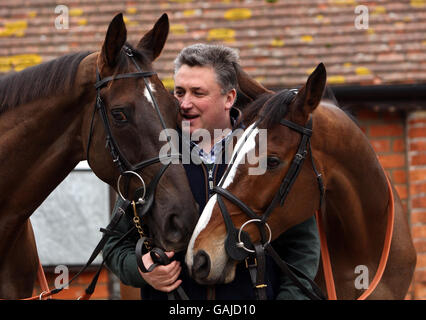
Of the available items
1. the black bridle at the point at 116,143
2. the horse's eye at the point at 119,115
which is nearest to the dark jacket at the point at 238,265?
the black bridle at the point at 116,143

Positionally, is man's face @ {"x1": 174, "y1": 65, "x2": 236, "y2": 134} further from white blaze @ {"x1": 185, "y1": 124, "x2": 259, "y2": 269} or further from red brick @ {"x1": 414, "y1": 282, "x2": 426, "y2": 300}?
red brick @ {"x1": 414, "y1": 282, "x2": 426, "y2": 300}

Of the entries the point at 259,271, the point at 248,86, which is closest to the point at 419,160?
the point at 248,86

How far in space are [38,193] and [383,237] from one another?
1.96m

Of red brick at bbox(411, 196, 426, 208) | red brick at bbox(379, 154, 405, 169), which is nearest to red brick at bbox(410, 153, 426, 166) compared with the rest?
red brick at bbox(379, 154, 405, 169)

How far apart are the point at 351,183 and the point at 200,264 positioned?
3.48 feet

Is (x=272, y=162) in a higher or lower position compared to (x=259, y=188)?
higher

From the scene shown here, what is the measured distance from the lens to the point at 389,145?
681 centimetres

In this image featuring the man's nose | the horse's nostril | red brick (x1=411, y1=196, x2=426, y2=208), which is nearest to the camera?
the horse's nostril

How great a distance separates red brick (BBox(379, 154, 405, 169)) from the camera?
6770mm

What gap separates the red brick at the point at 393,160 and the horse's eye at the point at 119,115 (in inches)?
172

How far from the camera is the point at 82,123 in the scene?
327cm

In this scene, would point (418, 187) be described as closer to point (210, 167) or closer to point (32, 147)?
point (210, 167)

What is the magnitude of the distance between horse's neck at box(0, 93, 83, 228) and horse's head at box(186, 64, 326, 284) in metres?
0.94
